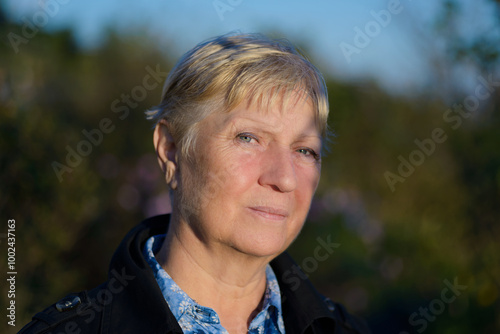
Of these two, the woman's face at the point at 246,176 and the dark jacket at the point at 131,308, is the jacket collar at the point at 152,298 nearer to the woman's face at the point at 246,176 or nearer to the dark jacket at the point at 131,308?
the dark jacket at the point at 131,308

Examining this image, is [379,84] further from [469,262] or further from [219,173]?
[219,173]

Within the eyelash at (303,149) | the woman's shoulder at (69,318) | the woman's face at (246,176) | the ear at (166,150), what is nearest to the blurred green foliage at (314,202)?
the eyelash at (303,149)

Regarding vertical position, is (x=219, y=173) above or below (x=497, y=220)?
above

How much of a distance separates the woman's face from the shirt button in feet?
1.72

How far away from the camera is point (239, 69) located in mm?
1918

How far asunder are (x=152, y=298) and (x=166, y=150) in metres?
0.63

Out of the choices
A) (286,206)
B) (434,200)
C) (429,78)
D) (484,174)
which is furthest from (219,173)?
(434,200)

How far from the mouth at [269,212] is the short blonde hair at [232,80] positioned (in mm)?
364

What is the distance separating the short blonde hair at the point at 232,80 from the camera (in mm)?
1893

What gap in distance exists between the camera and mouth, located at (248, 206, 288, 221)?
1900 mm

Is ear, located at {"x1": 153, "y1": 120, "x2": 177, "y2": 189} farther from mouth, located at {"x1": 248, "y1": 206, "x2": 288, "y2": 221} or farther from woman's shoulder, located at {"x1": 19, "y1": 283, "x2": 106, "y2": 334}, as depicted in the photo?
woman's shoulder, located at {"x1": 19, "y1": 283, "x2": 106, "y2": 334}

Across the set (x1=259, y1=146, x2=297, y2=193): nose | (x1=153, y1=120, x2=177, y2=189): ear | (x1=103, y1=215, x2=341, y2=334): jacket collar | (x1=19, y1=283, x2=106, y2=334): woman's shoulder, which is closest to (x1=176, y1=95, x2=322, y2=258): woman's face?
(x1=259, y1=146, x2=297, y2=193): nose

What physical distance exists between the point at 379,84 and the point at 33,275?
957cm

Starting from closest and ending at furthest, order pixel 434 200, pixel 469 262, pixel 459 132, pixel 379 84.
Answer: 1. pixel 469 262
2. pixel 459 132
3. pixel 434 200
4. pixel 379 84
